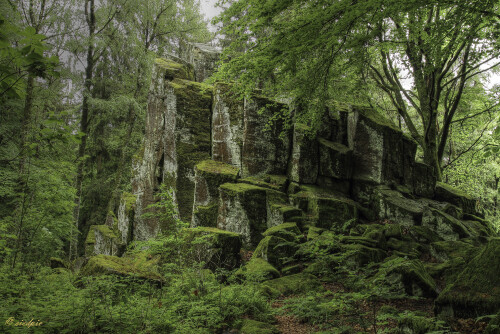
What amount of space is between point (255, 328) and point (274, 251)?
4117 mm

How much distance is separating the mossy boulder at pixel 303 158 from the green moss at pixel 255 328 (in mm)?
8137

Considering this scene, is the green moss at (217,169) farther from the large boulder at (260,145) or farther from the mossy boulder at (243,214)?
the mossy boulder at (243,214)

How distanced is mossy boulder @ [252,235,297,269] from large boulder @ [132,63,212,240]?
5197mm

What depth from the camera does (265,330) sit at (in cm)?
490

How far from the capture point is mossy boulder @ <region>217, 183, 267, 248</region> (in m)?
11.1

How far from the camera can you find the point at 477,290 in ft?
14.5

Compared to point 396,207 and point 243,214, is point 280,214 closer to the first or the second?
point 243,214

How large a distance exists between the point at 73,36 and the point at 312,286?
2116 cm

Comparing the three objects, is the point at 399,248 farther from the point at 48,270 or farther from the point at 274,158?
the point at 48,270

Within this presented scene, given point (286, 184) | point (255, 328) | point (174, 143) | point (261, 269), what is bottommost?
point (255, 328)

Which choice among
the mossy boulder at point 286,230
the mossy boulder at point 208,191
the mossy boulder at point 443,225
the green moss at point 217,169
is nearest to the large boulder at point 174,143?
the green moss at point 217,169

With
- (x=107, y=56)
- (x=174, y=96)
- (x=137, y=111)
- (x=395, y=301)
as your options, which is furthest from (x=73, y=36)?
(x=395, y=301)

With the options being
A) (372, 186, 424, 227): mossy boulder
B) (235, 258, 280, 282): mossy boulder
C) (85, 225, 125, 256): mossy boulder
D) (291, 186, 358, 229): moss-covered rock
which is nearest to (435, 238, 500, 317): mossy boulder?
(235, 258, 280, 282): mossy boulder

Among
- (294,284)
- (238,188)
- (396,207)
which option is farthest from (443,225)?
(238,188)
